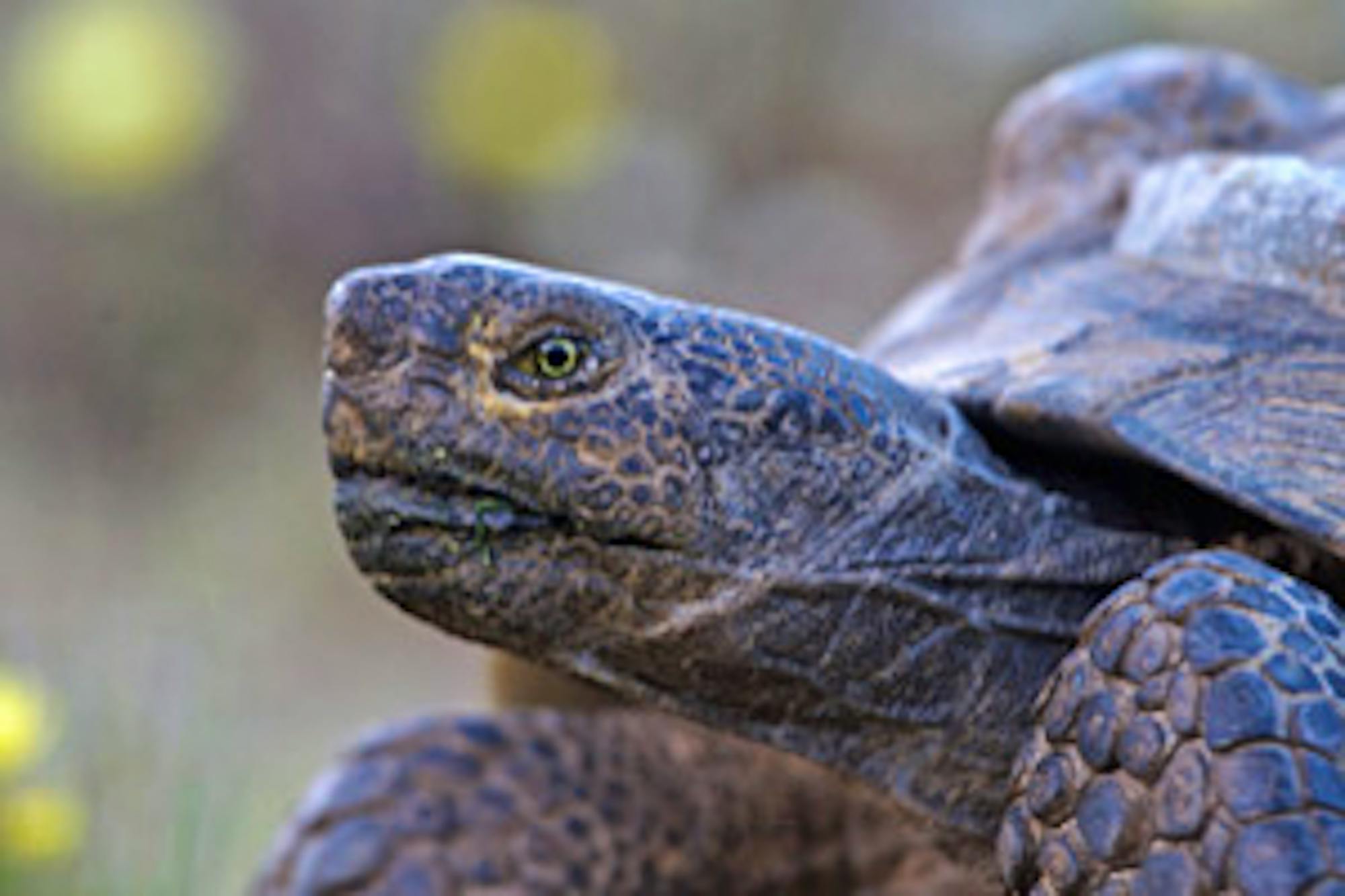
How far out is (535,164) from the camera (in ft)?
36.4

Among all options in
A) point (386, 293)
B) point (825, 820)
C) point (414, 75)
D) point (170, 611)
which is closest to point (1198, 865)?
point (386, 293)

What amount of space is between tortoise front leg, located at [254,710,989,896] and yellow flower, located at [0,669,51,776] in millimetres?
539

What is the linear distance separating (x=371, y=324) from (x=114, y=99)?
28.7ft

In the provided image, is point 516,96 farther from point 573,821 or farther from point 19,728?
point 19,728

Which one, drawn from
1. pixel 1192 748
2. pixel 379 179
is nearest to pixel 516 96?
pixel 379 179

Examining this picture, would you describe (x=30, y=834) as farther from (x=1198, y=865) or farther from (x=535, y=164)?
(x=535, y=164)

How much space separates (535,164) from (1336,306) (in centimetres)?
900

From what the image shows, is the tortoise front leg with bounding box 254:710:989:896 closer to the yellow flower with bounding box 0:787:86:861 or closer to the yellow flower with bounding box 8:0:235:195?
the yellow flower with bounding box 0:787:86:861

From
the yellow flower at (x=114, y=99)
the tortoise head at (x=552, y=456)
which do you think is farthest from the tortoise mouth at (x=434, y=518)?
the yellow flower at (x=114, y=99)

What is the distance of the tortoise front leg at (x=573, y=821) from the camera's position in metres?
2.95

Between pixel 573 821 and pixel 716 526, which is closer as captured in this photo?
pixel 716 526

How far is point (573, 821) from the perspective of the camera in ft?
9.95

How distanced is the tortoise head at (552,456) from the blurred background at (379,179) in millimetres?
4381

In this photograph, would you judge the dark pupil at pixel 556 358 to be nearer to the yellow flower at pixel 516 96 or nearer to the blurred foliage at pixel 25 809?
the blurred foliage at pixel 25 809
